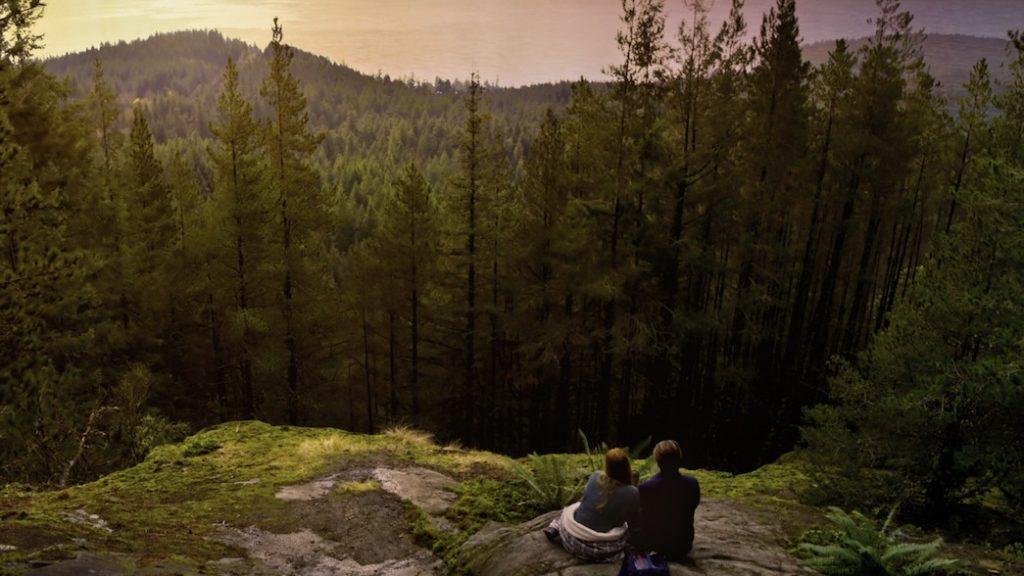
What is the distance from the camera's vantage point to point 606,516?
6391 millimetres

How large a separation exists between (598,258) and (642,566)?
13.6m

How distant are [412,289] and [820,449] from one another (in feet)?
59.1

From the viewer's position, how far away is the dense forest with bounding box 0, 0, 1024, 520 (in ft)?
31.2

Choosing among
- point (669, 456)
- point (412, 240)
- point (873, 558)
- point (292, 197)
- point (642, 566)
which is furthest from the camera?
point (412, 240)

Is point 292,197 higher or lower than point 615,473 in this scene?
higher

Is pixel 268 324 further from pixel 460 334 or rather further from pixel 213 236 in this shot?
pixel 460 334

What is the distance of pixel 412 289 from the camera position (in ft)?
83.3

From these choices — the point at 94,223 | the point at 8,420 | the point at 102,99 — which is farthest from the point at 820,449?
the point at 102,99

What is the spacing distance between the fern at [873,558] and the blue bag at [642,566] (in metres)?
1.77

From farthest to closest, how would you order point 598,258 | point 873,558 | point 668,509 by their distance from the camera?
point 598,258, point 668,509, point 873,558

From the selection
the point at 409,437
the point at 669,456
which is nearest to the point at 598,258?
the point at 409,437

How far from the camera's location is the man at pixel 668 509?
6.35 m

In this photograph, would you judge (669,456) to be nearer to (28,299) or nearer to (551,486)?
(551,486)

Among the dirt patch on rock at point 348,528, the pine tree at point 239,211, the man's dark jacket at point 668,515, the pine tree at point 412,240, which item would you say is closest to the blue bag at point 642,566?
the man's dark jacket at point 668,515
